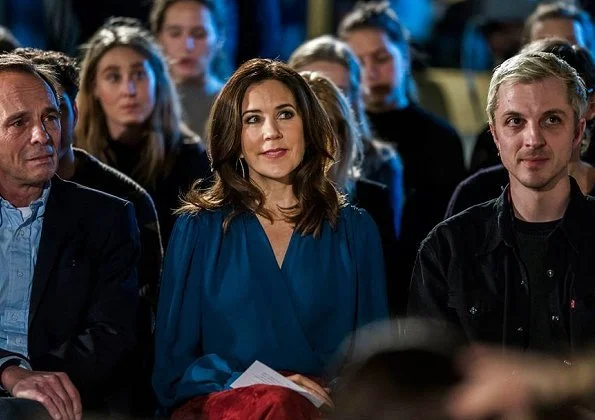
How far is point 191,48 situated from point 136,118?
894mm

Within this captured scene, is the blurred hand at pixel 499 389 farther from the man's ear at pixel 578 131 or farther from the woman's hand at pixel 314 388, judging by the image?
the man's ear at pixel 578 131

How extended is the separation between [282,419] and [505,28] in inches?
138

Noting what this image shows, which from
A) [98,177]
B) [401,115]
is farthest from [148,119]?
[401,115]

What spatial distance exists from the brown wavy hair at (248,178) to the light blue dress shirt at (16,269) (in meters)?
0.43

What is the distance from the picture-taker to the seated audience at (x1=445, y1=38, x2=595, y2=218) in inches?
136

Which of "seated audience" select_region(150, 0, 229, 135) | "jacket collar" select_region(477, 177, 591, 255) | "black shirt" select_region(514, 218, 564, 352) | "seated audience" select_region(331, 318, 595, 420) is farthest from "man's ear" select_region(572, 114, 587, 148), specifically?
"seated audience" select_region(150, 0, 229, 135)

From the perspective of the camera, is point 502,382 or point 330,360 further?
point 330,360

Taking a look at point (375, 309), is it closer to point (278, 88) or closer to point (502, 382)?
point (278, 88)

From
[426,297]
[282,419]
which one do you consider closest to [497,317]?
[426,297]

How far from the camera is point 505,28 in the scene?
5.71 m

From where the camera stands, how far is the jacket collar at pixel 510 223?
2877 millimetres

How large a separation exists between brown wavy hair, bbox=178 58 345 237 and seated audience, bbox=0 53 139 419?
0.26 metres

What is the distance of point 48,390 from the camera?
9.16 ft

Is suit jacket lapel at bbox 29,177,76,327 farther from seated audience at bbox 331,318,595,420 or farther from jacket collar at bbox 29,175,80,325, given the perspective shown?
seated audience at bbox 331,318,595,420
